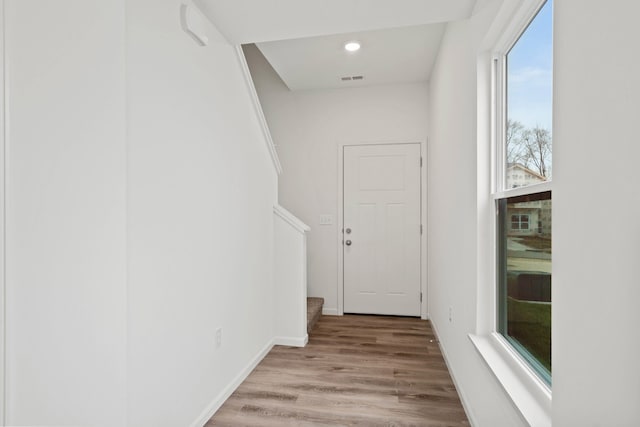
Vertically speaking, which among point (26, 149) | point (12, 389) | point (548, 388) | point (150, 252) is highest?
point (26, 149)

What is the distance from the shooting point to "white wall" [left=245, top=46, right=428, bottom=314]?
397 centimetres

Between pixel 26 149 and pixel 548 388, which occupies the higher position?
pixel 26 149

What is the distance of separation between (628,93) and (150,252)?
1.58 metres

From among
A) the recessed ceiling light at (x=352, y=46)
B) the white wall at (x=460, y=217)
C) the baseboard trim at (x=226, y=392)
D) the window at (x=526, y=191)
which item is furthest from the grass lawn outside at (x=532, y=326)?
the recessed ceiling light at (x=352, y=46)

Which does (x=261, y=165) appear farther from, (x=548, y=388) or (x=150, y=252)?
(x=548, y=388)

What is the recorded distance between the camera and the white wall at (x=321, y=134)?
3973 millimetres

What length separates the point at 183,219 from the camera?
173 cm

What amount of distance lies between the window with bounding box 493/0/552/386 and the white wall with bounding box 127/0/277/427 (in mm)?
1490

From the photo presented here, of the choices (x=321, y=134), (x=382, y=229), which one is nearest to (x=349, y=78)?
(x=321, y=134)

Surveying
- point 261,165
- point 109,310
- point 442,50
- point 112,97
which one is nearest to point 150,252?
point 109,310

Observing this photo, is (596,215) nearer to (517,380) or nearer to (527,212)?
(527,212)

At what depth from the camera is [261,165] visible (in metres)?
2.86

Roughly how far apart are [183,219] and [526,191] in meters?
1.51

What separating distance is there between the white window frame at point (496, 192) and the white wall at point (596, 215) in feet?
1.34
